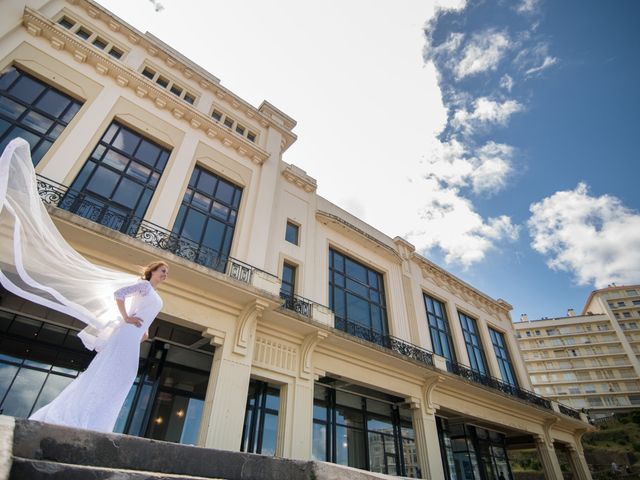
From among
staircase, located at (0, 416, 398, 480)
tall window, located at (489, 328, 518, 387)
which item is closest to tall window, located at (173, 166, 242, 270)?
staircase, located at (0, 416, 398, 480)

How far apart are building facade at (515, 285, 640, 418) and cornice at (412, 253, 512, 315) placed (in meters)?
40.8

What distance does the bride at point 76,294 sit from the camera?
10.5 ft

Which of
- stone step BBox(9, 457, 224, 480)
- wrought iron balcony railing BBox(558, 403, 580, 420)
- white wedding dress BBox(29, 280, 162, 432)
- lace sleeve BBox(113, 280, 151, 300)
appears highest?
wrought iron balcony railing BBox(558, 403, 580, 420)

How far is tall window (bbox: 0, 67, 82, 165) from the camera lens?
25.5 ft

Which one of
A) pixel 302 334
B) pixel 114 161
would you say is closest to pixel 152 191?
pixel 114 161

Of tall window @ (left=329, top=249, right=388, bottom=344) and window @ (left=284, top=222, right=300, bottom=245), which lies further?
window @ (left=284, top=222, right=300, bottom=245)

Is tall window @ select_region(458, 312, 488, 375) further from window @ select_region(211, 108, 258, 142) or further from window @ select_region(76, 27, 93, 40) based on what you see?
window @ select_region(76, 27, 93, 40)

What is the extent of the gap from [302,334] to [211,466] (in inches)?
275

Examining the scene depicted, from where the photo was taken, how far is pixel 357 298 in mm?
12922

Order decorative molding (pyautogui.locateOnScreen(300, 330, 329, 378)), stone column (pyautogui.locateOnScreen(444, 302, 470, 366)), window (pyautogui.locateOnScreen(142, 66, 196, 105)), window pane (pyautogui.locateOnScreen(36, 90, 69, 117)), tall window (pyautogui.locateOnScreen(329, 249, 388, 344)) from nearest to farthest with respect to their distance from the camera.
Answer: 1. window pane (pyautogui.locateOnScreen(36, 90, 69, 117))
2. decorative molding (pyautogui.locateOnScreen(300, 330, 329, 378))
3. window (pyautogui.locateOnScreen(142, 66, 196, 105))
4. tall window (pyautogui.locateOnScreen(329, 249, 388, 344))
5. stone column (pyautogui.locateOnScreen(444, 302, 470, 366))

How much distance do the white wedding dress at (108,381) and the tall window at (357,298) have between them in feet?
27.6

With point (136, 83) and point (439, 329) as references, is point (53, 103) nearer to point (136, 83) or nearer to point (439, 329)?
point (136, 83)

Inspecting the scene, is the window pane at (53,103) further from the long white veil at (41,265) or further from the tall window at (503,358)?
the tall window at (503,358)

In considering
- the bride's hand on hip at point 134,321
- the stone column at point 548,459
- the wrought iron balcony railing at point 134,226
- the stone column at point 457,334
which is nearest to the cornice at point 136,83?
the wrought iron balcony railing at point 134,226
